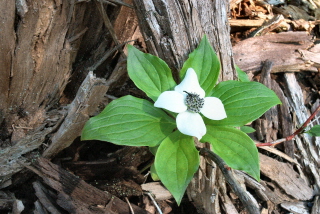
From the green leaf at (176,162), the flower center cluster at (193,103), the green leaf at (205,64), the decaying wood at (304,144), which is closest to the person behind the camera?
the green leaf at (176,162)

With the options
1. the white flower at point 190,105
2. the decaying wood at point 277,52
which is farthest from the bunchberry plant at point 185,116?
the decaying wood at point 277,52

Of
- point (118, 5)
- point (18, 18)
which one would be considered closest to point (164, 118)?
point (118, 5)

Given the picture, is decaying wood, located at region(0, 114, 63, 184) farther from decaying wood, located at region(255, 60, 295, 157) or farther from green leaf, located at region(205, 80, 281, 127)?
decaying wood, located at region(255, 60, 295, 157)

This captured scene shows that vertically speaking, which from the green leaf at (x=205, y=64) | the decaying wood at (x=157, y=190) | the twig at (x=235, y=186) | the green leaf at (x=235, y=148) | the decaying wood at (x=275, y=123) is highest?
the green leaf at (x=205, y=64)

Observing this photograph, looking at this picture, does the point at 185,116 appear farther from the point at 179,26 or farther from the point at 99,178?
the point at 99,178

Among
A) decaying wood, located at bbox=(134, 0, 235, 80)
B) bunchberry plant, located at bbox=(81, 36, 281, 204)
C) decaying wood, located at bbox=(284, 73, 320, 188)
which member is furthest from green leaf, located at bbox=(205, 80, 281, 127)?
decaying wood, located at bbox=(284, 73, 320, 188)

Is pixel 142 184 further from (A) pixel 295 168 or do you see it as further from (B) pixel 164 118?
(A) pixel 295 168

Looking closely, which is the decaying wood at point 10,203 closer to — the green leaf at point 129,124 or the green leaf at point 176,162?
the green leaf at point 129,124

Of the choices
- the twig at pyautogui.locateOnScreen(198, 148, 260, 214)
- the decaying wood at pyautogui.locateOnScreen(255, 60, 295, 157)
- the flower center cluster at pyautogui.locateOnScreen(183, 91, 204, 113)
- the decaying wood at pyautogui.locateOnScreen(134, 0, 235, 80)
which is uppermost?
the decaying wood at pyautogui.locateOnScreen(134, 0, 235, 80)
